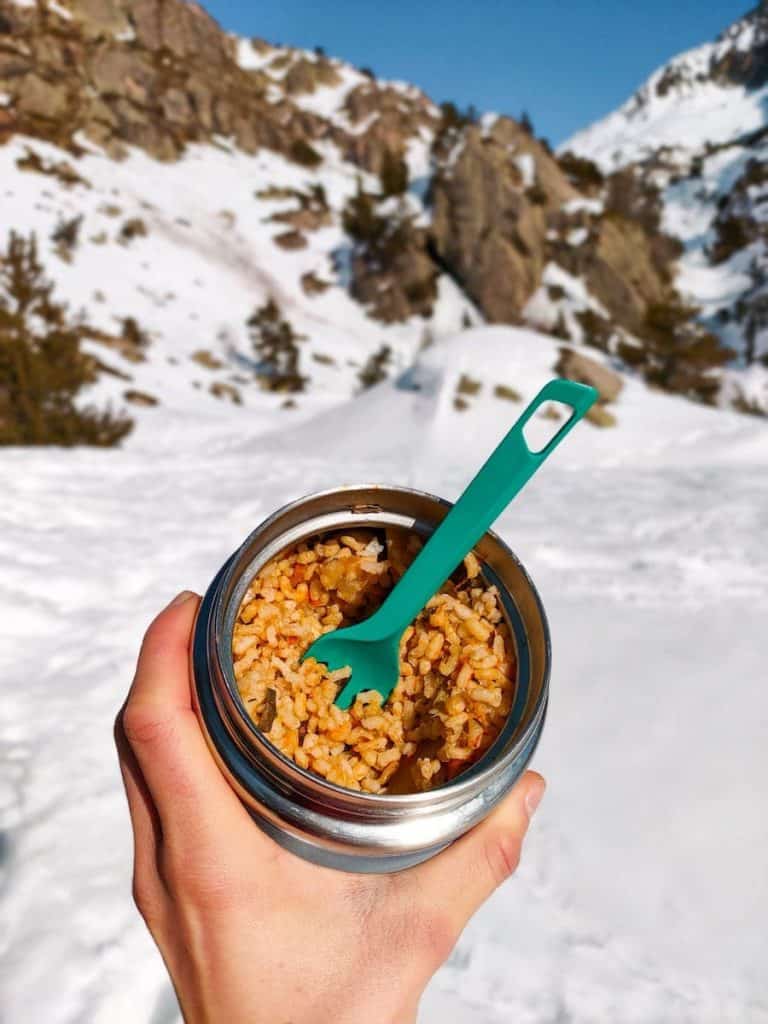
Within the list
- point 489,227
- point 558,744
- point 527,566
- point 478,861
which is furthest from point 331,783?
point 489,227

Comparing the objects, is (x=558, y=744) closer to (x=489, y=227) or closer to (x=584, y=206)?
(x=489, y=227)

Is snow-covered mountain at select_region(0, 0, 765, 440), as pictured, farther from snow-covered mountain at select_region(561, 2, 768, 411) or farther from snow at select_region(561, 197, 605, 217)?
snow-covered mountain at select_region(561, 2, 768, 411)

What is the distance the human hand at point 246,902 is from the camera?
1191mm

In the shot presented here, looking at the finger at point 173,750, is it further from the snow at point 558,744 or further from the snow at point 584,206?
the snow at point 584,206

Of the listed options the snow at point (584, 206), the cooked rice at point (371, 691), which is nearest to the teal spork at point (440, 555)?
the cooked rice at point (371, 691)

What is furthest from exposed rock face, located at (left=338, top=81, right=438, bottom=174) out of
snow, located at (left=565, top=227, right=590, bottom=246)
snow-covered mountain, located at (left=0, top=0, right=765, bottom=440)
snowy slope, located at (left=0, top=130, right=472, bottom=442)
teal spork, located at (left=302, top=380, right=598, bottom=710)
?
teal spork, located at (left=302, top=380, right=598, bottom=710)

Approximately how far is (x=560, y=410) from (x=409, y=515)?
37.4 ft

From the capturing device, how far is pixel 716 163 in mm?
57750

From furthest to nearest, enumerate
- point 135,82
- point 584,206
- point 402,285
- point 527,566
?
point 135,82
point 584,206
point 402,285
point 527,566

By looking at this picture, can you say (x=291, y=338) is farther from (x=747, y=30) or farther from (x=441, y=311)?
(x=747, y=30)

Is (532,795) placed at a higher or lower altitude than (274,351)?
lower

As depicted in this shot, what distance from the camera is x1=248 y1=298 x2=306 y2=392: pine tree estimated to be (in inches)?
1086

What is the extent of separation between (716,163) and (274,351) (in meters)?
53.5

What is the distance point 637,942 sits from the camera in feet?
7.52
